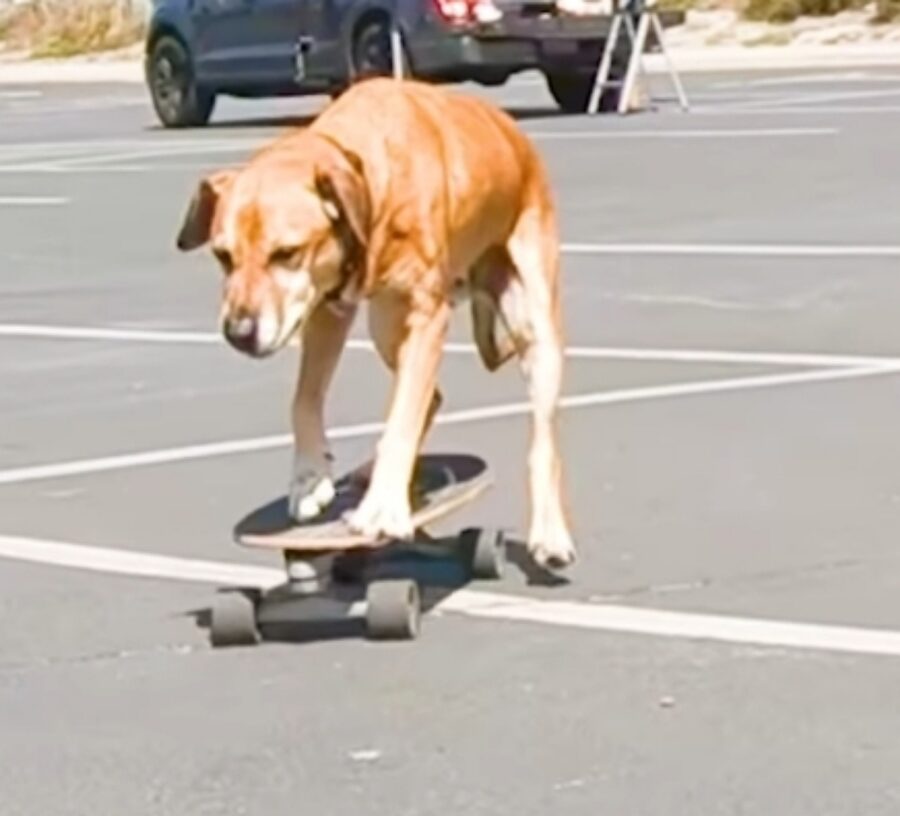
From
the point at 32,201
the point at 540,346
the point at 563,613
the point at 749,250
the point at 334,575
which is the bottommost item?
the point at 32,201

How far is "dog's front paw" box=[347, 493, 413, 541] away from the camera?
784cm

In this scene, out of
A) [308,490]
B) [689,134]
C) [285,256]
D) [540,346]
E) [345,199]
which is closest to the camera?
[285,256]

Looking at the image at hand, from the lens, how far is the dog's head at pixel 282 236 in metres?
7.30

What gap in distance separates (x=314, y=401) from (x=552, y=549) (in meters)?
0.75

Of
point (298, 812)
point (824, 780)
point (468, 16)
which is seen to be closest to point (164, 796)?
point (298, 812)

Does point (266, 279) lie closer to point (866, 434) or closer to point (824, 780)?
point (824, 780)

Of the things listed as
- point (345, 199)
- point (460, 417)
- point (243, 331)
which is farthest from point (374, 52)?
point (243, 331)

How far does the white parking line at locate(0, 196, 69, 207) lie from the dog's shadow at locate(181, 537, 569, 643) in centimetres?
1322

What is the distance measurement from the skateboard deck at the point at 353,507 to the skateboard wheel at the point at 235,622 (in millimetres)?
149

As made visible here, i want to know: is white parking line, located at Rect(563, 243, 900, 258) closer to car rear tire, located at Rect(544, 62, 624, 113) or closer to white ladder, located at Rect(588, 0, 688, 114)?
white ladder, located at Rect(588, 0, 688, 114)

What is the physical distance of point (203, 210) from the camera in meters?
7.66

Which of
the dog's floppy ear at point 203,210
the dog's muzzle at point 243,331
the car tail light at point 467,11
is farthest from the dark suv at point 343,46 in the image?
the dog's muzzle at point 243,331

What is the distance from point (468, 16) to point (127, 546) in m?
17.9

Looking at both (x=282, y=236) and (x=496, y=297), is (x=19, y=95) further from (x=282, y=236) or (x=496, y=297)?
(x=282, y=236)
